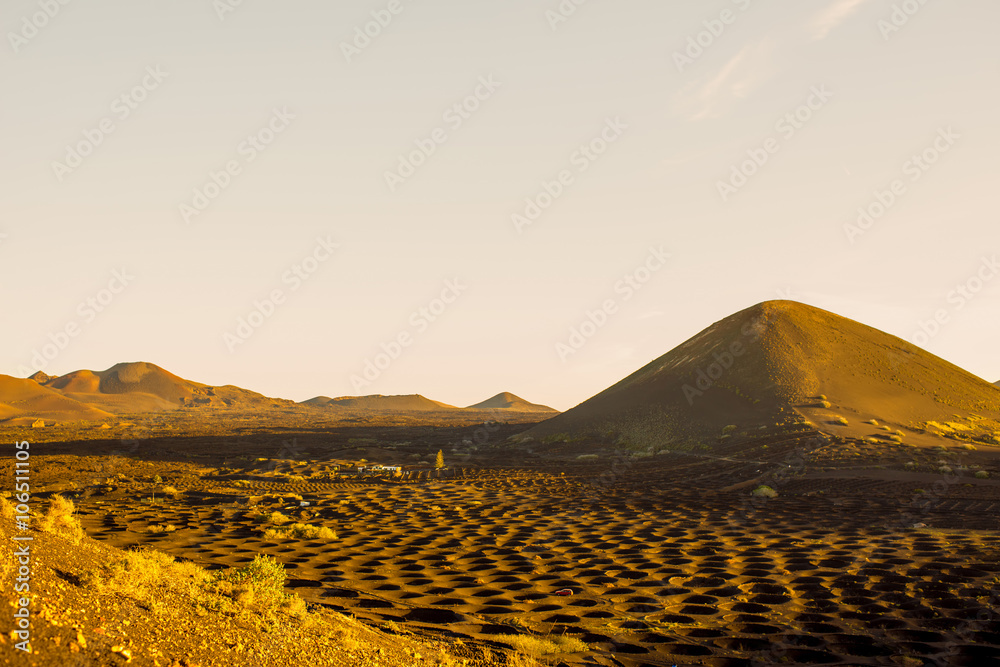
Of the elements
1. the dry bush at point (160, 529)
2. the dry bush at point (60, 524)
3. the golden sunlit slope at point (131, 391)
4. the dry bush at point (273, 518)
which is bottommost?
the dry bush at point (160, 529)

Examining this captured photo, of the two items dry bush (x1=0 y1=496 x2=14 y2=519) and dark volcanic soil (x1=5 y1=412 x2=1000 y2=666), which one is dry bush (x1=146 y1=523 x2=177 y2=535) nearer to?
dark volcanic soil (x1=5 y1=412 x2=1000 y2=666)

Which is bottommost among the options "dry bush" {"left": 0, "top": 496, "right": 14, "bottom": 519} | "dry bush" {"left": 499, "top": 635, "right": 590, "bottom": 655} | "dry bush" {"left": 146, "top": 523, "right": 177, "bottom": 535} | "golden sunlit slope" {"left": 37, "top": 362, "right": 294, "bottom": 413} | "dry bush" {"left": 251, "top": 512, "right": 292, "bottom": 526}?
"dry bush" {"left": 146, "top": 523, "right": 177, "bottom": 535}

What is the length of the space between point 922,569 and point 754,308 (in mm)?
62574

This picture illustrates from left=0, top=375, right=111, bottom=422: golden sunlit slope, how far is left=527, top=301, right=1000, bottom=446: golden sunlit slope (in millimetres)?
104937

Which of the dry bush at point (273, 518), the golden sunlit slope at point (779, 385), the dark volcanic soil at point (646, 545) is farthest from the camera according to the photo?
the golden sunlit slope at point (779, 385)

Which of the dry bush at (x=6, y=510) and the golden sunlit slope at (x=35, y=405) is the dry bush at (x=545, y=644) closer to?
the dry bush at (x=6, y=510)

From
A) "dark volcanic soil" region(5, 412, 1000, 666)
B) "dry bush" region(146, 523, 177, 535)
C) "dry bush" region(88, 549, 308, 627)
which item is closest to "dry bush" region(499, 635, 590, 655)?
"dark volcanic soil" region(5, 412, 1000, 666)

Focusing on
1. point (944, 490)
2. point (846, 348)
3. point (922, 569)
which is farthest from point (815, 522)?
point (846, 348)

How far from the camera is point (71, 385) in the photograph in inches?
7288

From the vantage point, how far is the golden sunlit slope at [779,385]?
50062 millimetres

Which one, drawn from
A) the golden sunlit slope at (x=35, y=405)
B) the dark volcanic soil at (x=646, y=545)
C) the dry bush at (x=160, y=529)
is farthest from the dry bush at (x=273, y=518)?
the golden sunlit slope at (x=35, y=405)

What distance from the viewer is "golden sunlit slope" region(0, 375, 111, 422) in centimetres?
11460

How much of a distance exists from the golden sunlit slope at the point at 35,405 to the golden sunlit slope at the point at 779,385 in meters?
105

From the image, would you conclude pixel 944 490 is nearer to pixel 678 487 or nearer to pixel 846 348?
pixel 678 487
